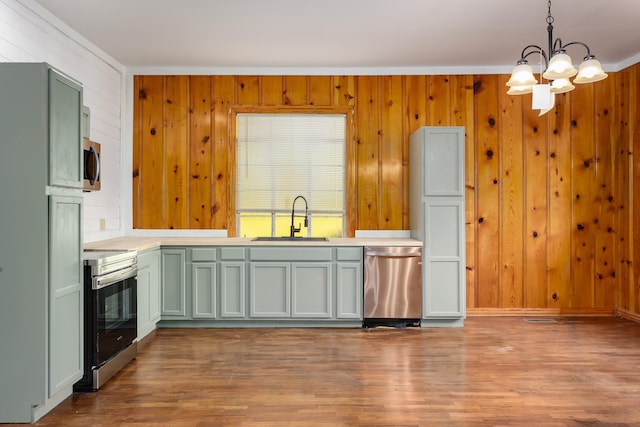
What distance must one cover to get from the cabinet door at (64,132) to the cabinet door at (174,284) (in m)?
1.79

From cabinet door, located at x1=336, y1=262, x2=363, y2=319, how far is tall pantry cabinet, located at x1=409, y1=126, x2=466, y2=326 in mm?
654

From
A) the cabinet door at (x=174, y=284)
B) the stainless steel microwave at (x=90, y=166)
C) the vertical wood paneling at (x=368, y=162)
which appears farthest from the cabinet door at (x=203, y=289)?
the vertical wood paneling at (x=368, y=162)

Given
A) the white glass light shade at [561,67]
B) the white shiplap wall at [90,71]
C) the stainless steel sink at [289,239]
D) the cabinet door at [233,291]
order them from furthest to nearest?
the stainless steel sink at [289,239]
the cabinet door at [233,291]
the white shiplap wall at [90,71]
the white glass light shade at [561,67]

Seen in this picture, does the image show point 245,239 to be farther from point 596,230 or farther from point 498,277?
point 596,230

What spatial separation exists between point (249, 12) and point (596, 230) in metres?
4.31

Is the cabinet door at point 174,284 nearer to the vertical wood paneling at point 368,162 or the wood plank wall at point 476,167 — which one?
the wood plank wall at point 476,167

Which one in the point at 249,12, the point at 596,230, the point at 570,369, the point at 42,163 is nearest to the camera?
the point at 42,163

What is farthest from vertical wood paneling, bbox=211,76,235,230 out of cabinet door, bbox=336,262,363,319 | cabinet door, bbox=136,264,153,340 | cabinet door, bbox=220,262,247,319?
cabinet door, bbox=336,262,363,319

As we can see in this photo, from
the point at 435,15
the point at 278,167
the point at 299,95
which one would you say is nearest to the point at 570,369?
the point at 435,15

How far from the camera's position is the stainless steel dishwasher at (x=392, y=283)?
15.1ft

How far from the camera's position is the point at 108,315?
3.22 m

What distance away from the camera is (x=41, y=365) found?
101 inches

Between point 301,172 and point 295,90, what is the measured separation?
92 cm

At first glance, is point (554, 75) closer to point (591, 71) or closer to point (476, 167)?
point (591, 71)
